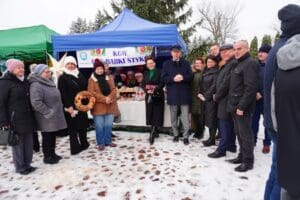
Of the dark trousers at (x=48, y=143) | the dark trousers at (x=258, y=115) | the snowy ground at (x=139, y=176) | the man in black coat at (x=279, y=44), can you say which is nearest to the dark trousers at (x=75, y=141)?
the snowy ground at (x=139, y=176)

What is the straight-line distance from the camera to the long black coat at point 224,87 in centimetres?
420

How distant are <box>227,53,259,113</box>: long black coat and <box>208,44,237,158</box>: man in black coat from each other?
294mm

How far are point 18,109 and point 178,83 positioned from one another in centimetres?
276

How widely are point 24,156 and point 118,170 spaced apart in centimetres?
141

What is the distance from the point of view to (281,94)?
1896 mm

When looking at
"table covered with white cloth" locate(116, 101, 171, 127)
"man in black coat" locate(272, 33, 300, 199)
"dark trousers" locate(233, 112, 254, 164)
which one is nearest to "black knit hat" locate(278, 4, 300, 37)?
"man in black coat" locate(272, 33, 300, 199)

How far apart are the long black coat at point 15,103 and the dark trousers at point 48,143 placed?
0.45 m

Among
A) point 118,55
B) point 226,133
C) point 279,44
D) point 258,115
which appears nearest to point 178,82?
point 226,133

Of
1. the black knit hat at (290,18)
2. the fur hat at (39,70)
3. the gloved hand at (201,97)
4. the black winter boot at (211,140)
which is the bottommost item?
the black winter boot at (211,140)

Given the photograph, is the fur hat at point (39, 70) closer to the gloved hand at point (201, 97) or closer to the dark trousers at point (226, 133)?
the gloved hand at point (201, 97)

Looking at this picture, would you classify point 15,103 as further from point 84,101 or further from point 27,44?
point 27,44

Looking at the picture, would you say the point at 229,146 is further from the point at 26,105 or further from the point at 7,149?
the point at 7,149

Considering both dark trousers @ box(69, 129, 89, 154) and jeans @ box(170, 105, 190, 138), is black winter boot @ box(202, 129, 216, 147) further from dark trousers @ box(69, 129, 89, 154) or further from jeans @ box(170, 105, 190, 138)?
dark trousers @ box(69, 129, 89, 154)

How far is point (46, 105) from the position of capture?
431 centimetres
